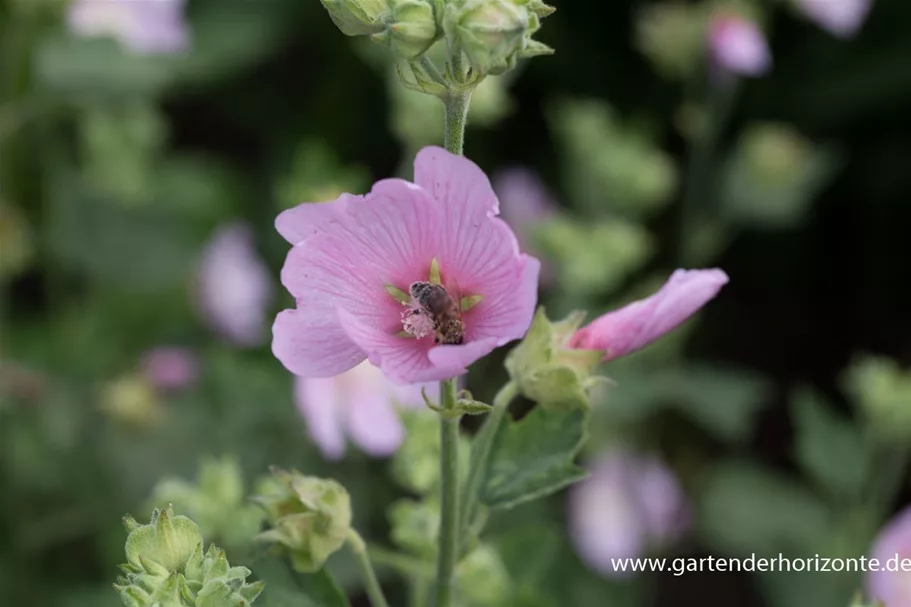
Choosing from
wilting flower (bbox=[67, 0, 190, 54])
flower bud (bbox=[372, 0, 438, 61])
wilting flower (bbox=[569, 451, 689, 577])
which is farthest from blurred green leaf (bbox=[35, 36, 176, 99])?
flower bud (bbox=[372, 0, 438, 61])

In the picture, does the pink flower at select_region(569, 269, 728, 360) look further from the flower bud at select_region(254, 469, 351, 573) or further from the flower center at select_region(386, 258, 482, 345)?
the flower bud at select_region(254, 469, 351, 573)

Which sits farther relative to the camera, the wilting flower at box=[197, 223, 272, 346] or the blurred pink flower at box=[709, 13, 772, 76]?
the wilting flower at box=[197, 223, 272, 346]

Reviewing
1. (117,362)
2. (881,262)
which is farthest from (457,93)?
(881,262)

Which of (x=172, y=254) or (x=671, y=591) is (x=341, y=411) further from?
(x=671, y=591)

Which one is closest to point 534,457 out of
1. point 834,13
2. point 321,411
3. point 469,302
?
point 469,302

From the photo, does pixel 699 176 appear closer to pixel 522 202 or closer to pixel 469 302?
pixel 522 202
